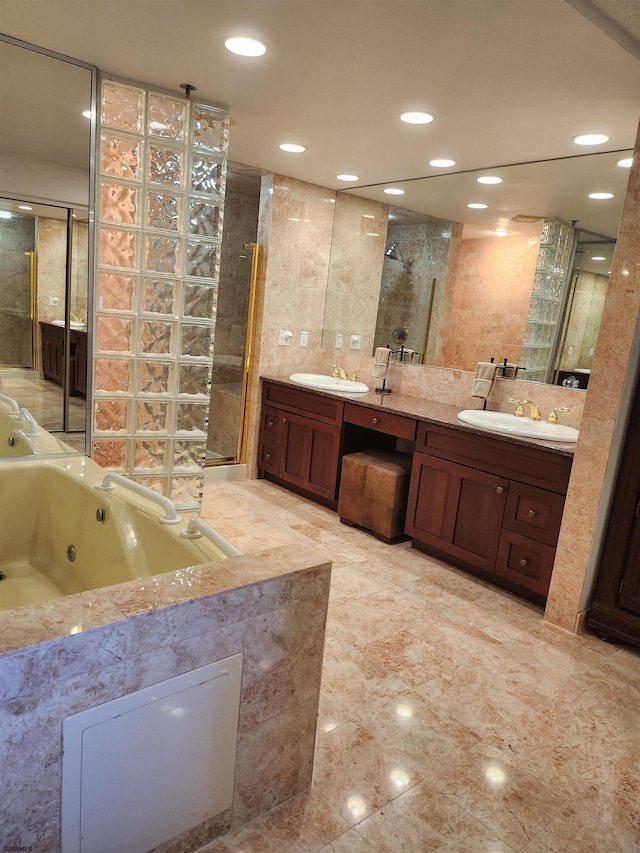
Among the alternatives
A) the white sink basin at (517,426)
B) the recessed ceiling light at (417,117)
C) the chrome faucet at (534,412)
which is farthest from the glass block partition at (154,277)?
the chrome faucet at (534,412)

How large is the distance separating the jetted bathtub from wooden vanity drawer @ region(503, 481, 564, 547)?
5.29 ft

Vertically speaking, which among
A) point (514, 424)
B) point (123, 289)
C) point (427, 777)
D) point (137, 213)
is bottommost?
point (427, 777)

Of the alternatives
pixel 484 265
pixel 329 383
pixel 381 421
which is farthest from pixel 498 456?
pixel 329 383

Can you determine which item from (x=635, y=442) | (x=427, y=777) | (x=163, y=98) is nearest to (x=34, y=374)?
(x=163, y=98)

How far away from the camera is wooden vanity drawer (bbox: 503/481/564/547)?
8.49 feet

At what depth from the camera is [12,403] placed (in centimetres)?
248

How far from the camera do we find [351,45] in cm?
198

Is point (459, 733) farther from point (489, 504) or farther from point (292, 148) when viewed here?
point (292, 148)

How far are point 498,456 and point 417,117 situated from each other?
160 cm

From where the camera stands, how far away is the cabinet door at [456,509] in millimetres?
2832

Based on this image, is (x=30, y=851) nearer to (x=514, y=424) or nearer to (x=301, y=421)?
(x=514, y=424)

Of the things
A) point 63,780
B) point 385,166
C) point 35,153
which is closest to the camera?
point 63,780

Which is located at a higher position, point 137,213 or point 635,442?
point 137,213

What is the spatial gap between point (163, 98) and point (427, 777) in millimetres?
2876
